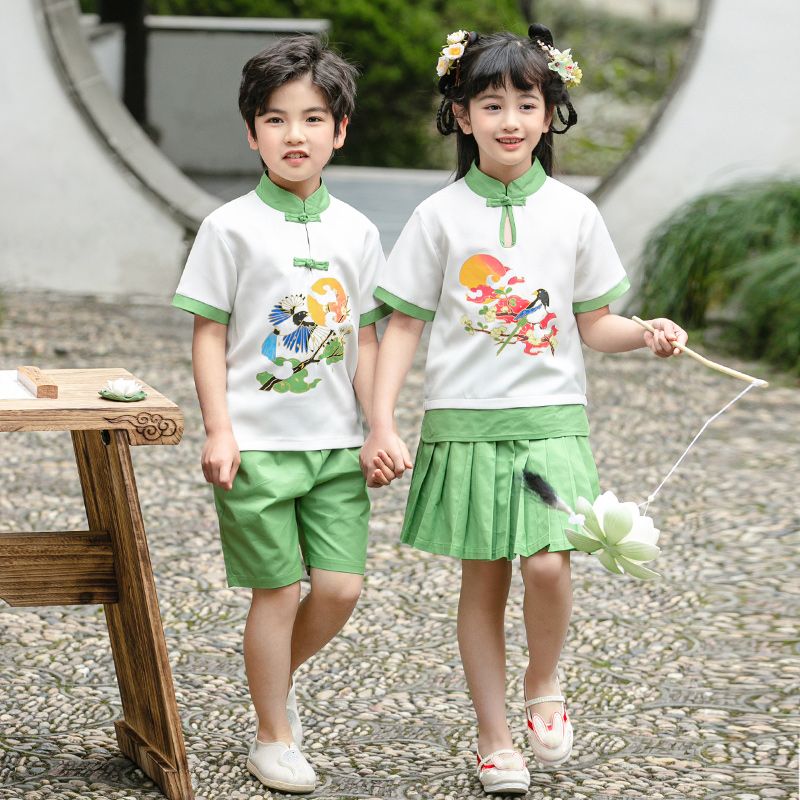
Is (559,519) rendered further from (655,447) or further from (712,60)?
(712,60)

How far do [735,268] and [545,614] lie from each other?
4210mm

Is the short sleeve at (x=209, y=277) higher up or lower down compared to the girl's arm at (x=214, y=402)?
higher up

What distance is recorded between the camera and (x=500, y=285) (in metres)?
2.37

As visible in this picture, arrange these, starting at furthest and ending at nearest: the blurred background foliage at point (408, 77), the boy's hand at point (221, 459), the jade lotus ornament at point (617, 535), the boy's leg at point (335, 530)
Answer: the blurred background foliage at point (408, 77)
the boy's leg at point (335, 530)
the boy's hand at point (221, 459)
the jade lotus ornament at point (617, 535)

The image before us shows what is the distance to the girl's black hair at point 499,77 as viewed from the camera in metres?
2.32

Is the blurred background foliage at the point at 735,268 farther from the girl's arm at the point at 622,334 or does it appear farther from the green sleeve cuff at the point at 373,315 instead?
the green sleeve cuff at the point at 373,315

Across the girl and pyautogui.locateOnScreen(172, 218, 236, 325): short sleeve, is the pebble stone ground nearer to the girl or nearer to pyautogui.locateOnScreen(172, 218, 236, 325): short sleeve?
the girl

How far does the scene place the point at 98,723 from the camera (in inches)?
107

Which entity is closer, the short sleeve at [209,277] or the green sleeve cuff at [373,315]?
the short sleeve at [209,277]

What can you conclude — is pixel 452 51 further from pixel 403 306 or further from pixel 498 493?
pixel 498 493

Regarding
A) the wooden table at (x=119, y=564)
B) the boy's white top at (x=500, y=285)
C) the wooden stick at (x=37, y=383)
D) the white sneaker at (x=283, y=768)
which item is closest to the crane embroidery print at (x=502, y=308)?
the boy's white top at (x=500, y=285)

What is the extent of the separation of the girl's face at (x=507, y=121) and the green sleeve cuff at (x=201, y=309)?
51 cm

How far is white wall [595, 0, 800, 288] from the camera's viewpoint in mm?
6836

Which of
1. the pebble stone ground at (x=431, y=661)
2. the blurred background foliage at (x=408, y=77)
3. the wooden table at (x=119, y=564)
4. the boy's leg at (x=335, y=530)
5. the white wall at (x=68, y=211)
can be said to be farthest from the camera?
the blurred background foliage at (x=408, y=77)
